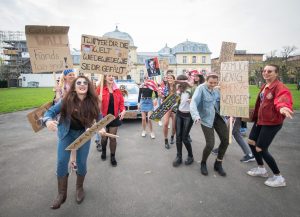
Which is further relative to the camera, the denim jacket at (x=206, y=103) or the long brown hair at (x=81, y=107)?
the denim jacket at (x=206, y=103)

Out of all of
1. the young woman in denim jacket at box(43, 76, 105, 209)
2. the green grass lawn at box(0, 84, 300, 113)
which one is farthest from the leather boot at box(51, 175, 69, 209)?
the green grass lawn at box(0, 84, 300, 113)

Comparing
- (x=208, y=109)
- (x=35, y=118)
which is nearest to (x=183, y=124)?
(x=208, y=109)

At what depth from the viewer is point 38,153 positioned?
5184 mm

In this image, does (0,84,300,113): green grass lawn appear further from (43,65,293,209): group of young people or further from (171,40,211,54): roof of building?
(171,40,211,54): roof of building

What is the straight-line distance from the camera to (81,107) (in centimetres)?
291

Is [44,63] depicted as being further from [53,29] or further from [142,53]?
[142,53]

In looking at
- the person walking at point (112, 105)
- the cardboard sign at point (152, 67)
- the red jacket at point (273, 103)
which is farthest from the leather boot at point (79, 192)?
the cardboard sign at point (152, 67)

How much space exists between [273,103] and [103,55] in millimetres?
3266

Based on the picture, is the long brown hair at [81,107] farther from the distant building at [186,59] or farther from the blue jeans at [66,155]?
the distant building at [186,59]

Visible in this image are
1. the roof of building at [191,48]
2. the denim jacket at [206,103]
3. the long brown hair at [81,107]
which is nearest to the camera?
the long brown hair at [81,107]

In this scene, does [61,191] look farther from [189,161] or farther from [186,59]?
[186,59]

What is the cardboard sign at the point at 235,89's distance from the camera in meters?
4.02

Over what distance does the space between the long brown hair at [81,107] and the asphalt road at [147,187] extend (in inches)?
51.1

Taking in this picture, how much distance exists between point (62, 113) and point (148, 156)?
2692mm
